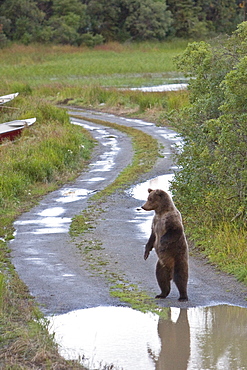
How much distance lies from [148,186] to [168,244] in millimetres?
9378

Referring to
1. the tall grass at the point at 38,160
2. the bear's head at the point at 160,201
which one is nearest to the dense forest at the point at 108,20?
the tall grass at the point at 38,160

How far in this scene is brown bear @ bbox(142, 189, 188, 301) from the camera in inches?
344

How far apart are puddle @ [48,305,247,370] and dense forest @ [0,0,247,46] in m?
65.6

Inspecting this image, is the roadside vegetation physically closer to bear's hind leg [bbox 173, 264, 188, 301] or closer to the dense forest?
bear's hind leg [bbox 173, 264, 188, 301]

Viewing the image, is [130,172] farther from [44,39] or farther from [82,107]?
[44,39]

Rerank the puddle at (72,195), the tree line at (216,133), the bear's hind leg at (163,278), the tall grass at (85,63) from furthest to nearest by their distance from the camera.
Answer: the tall grass at (85,63) < the puddle at (72,195) < the tree line at (216,133) < the bear's hind leg at (163,278)

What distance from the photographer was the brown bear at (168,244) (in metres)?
8.73

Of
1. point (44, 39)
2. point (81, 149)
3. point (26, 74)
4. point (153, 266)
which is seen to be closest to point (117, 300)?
point (153, 266)

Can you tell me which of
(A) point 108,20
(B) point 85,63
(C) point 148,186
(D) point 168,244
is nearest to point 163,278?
(D) point 168,244

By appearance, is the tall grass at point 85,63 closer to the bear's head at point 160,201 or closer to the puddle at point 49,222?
the puddle at point 49,222

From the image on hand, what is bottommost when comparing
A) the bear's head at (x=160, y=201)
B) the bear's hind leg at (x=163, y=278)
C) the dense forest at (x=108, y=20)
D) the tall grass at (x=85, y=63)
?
the tall grass at (x=85, y=63)

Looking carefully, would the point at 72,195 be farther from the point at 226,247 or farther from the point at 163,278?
the point at 163,278

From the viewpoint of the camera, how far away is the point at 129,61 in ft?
225

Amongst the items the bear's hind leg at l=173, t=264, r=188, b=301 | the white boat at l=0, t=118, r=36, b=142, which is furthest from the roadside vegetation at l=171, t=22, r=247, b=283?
the white boat at l=0, t=118, r=36, b=142
